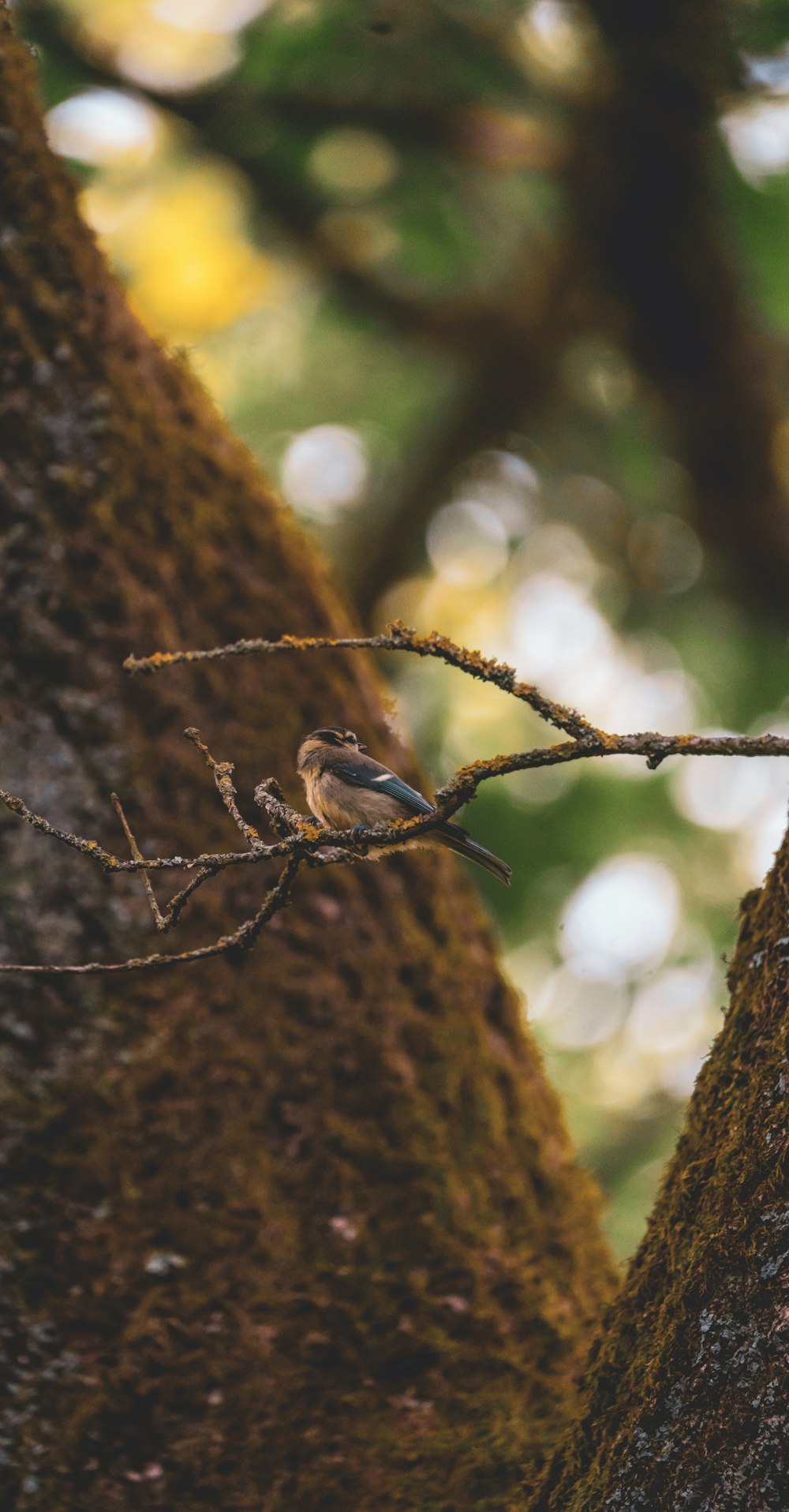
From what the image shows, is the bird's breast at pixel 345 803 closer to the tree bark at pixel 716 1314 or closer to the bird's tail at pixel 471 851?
the bird's tail at pixel 471 851

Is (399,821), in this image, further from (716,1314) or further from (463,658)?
(716,1314)

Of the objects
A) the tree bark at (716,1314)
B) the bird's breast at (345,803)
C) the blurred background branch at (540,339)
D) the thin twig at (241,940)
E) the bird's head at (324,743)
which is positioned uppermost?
the blurred background branch at (540,339)

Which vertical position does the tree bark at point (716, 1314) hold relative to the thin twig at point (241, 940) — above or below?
below

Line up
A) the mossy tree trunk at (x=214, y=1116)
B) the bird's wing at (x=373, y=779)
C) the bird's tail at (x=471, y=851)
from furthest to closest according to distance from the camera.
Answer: the mossy tree trunk at (x=214, y=1116), the bird's wing at (x=373, y=779), the bird's tail at (x=471, y=851)

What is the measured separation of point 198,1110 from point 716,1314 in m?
1.32

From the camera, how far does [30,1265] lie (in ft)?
7.75

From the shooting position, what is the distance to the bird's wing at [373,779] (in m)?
2.16

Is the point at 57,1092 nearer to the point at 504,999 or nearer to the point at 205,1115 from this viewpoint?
the point at 205,1115

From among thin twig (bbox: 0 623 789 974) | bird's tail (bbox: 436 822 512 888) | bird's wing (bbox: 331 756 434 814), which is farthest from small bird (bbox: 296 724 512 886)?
thin twig (bbox: 0 623 789 974)

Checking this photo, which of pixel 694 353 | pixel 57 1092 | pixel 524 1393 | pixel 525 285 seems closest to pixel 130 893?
pixel 57 1092

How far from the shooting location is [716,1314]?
1.60m

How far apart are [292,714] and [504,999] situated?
3.22 ft

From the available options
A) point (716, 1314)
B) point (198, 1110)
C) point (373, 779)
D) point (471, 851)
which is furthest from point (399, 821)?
point (198, 1110)

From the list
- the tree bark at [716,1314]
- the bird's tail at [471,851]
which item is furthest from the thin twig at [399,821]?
the tree bark at [716,1314]
